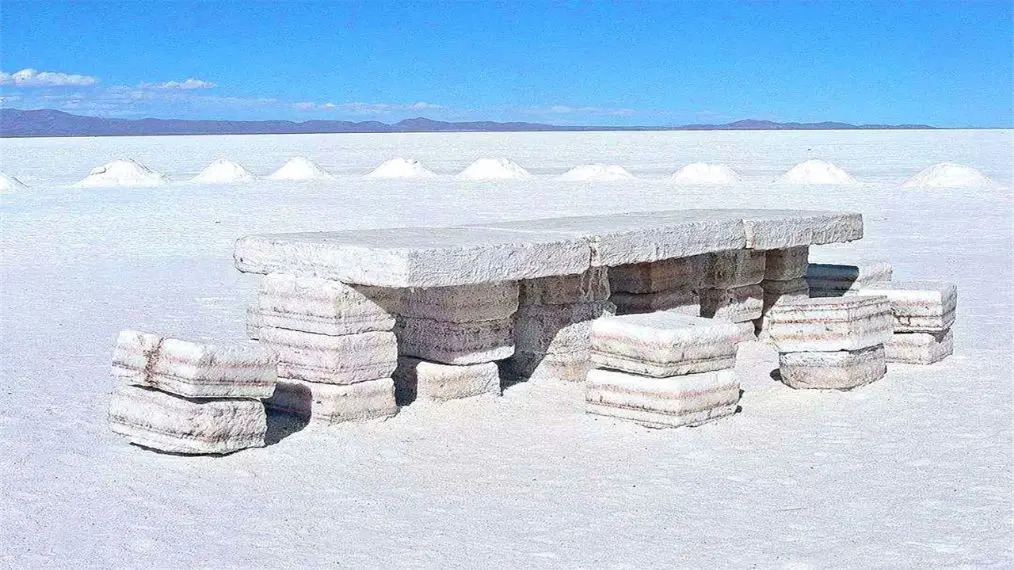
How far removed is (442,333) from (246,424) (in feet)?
4.80

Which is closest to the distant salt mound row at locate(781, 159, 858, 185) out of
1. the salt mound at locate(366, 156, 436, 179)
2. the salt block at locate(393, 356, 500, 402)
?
the salt mound at locate(366, 156, 436, 179)

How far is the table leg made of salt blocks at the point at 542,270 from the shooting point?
20.9 ft

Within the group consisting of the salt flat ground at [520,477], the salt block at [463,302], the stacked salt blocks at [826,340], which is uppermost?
the salt block at [463,302]

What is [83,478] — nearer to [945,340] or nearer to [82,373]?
[82,373]

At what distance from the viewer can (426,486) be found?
5613 millimetres

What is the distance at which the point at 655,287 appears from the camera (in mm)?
8211

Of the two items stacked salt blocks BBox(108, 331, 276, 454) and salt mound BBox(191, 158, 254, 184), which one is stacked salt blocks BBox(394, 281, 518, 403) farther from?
salt mound BBox(191, 158, 254, 184)

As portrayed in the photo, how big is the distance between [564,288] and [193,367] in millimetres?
2758

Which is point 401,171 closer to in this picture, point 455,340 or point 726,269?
point 726,269

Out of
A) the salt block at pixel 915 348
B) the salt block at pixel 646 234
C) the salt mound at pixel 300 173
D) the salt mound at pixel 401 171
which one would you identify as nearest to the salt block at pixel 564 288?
the salt block at pixel 646 234

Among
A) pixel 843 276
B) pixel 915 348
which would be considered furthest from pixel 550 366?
pixel 843 276

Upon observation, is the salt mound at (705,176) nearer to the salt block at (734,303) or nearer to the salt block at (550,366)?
the salt block at (734,303)

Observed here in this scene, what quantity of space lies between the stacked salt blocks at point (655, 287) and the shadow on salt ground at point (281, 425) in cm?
259

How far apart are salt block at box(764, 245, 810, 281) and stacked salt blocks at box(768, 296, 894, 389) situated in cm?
156
